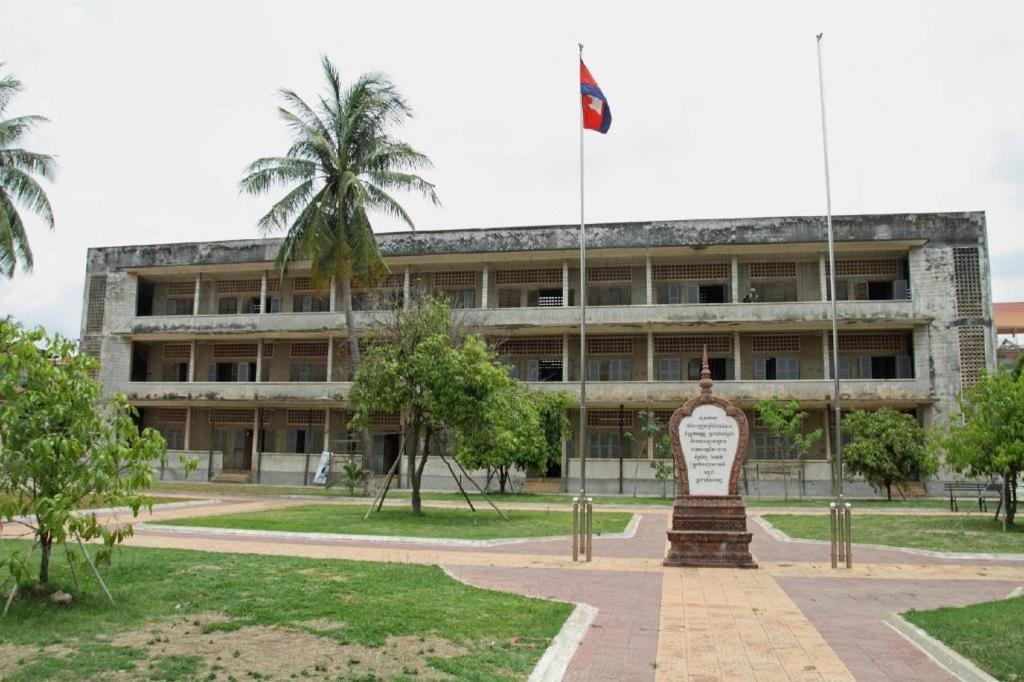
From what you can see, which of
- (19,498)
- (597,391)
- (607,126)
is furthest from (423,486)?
(19,498)

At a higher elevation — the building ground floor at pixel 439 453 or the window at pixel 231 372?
the window at pixel 231 372

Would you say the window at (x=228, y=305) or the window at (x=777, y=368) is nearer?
the window at (x=777, y=368)

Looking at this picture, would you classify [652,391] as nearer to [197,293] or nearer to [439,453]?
[439,453]

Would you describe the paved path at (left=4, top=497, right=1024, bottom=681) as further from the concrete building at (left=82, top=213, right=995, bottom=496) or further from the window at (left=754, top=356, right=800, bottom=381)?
the window at (left=754, top=356, right=800, bottom=381)

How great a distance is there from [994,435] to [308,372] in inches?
1125

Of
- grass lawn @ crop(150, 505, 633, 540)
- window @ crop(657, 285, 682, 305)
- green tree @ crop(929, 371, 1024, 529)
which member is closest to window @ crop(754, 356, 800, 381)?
window @ crop(657, 285, 682, 305)

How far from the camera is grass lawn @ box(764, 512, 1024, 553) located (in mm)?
14797

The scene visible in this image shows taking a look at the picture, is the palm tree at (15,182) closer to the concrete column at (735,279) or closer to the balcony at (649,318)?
the balcony at (649,318)

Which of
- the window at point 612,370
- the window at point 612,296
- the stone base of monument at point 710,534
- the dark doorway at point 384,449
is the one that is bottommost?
the stone base of monument at point 710,534

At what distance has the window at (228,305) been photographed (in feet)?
132

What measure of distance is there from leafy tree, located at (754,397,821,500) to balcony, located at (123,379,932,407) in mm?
770

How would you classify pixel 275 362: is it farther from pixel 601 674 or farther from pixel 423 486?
→ pixel 601 674

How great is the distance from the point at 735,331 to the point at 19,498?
29515 millimetres

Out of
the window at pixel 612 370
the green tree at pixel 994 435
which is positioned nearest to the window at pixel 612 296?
the window at pixel 612 370
